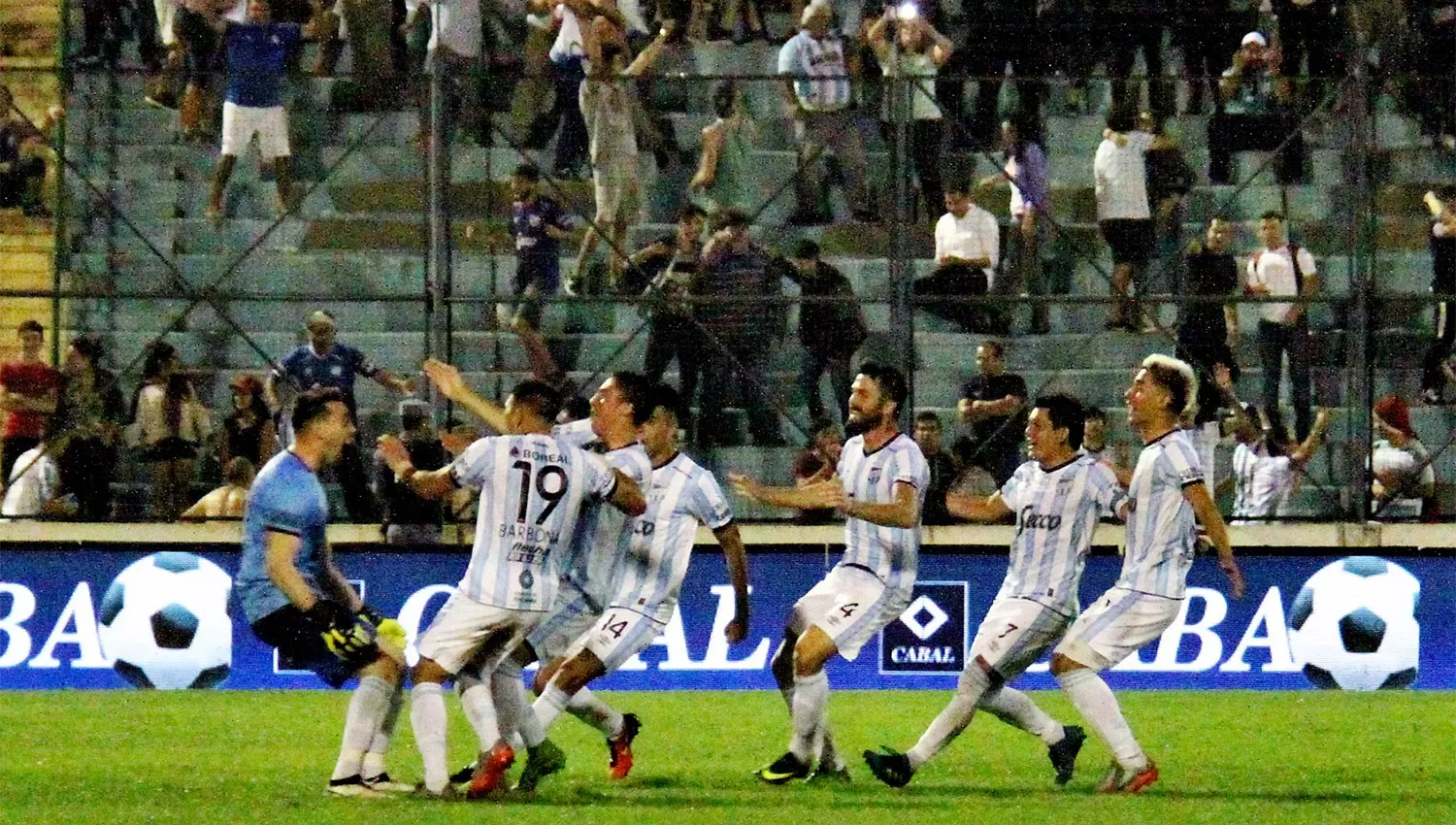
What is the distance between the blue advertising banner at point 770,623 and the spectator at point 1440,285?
4.60 feet

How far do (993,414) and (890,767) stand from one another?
6784 mm

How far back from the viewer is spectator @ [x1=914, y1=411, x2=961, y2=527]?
700 inches

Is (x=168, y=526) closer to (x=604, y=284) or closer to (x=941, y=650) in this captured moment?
(x=604, y=284)

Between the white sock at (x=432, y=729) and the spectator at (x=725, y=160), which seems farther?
the spectator at (x=725, y=160)

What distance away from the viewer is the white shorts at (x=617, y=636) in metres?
11.7

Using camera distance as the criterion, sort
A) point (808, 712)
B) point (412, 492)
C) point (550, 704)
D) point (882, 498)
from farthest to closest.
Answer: point (412, 492) < point (882, 498) < point (808, 712) < point (550, 704)

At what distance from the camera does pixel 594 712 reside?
39.2ft

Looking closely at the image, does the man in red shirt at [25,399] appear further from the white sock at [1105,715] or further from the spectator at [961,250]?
the white sock at [1105,715]

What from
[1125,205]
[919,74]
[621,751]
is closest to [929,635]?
[1125,205]

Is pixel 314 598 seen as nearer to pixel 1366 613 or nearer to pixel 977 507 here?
pixel 977 507

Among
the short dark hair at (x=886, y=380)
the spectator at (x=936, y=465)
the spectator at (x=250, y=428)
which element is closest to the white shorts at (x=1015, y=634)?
the short dark hair at (x=886, y=380)

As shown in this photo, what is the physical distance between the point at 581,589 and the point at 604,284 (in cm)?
625

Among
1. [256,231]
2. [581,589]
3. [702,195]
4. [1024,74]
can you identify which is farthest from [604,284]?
[581,589]

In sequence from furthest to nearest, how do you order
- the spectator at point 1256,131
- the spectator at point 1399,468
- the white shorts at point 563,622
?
the spectator at point 1256,131
the spectator at point 1399,468
the white shorts at point 563,622
